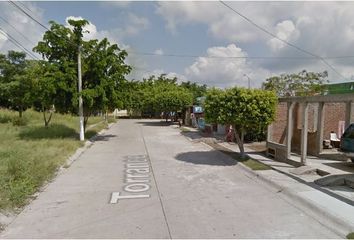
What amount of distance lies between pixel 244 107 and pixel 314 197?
15.2 feet

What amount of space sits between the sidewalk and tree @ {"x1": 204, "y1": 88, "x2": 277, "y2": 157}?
1655 mm

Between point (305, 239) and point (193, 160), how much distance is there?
25.6 ft

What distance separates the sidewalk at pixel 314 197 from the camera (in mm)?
5871

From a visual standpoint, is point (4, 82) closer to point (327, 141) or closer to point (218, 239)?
point (327, 141)

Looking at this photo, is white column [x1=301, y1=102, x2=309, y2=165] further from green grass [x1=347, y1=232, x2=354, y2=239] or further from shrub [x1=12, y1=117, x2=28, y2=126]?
shrub [x1=12, y1=117, x2=28, y2=126]

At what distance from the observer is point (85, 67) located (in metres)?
19.9

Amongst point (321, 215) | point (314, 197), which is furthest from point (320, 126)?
point (321, 215)

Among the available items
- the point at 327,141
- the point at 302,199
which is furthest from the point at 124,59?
the point at 302,199

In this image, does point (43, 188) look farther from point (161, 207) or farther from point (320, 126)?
point (320, 126)

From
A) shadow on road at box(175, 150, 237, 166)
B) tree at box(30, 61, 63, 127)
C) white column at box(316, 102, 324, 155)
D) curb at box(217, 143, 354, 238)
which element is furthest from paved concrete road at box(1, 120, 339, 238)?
tree at box(30, 61, 63, 127)

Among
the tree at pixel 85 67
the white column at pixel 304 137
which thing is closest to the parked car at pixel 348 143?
the white column at pixel 304 137

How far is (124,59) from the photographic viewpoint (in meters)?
21.0

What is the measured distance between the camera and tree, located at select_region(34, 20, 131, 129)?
18875 mm

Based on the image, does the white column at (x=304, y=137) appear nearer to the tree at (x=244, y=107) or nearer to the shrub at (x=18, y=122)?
the tree at (x=244, y=107)
